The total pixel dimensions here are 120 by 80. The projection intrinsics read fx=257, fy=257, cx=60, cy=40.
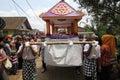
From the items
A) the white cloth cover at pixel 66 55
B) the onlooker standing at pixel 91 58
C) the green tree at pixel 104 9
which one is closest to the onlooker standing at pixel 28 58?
the white cloth cover at pixel 66 55

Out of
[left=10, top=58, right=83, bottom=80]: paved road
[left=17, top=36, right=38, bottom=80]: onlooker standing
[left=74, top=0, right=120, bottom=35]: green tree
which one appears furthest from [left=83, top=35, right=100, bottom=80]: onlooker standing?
[left=74, top=0, right=120, bottom=35]: green tree

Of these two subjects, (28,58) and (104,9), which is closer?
(28,58)

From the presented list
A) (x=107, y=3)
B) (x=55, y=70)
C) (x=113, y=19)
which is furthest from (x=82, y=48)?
(x=113, y=19)

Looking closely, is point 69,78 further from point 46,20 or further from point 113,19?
point 113,19

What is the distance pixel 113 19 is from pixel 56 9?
5141 millimetres

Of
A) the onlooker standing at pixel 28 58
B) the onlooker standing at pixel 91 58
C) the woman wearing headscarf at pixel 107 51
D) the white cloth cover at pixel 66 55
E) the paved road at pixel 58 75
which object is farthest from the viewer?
the paved road at pixel 58 75

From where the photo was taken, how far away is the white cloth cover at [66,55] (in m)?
7.51

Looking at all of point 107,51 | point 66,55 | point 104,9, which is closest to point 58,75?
point 66,55

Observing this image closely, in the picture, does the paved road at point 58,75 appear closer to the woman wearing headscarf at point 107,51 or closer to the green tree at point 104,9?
the woman wearing headscarf at point 107,51

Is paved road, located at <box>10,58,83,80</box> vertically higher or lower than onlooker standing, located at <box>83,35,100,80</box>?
lower

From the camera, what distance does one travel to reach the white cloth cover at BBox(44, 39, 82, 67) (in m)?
7.51

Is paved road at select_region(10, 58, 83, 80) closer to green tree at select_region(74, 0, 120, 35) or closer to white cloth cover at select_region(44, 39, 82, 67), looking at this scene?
white cloth cover at select_region(44, 39, 82, 67)

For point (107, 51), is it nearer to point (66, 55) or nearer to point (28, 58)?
point (66, 55)

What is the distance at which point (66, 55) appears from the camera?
755 centimetres
